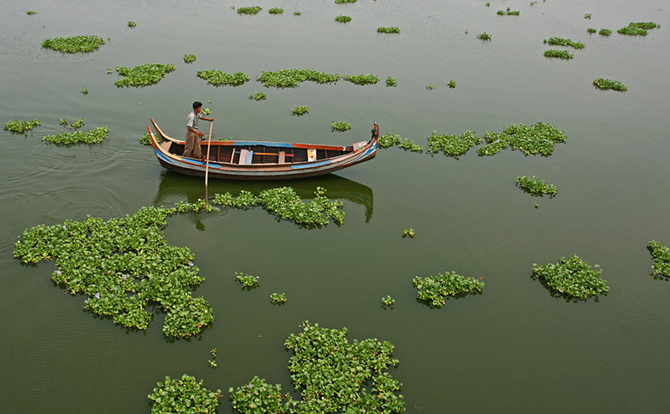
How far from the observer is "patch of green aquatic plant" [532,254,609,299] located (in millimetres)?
11133

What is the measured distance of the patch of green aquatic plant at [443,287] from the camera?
1068cm

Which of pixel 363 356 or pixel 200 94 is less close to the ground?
pixel 200 94

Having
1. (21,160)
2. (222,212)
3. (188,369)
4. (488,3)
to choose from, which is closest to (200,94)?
(21,160)

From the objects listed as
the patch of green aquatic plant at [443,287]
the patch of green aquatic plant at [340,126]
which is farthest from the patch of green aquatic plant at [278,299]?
the patch of green aquatic plant at [340,126]

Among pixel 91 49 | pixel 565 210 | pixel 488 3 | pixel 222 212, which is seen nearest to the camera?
pixel 222 212

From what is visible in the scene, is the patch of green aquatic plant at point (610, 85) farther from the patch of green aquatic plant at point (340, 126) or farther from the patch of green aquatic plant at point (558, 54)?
the patch of green aquatic plant at point (340, 126)

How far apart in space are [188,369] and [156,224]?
15.6 feet

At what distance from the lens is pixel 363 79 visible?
880 inches

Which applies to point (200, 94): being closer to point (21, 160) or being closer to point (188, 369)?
point (21, 160)

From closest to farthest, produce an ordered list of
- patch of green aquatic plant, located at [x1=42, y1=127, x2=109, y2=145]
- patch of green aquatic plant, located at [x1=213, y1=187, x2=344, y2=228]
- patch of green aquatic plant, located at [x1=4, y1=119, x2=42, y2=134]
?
patch of green aquatic plant, located at [x1=213, y1=187, x2=344, y2=228] < patch of green aquatic plant, located at [x1=42, y1=127, x2=109, y2=145] < patch of green aquatic plant, located at [x1=4, y1=119, x2=42, y2=134]

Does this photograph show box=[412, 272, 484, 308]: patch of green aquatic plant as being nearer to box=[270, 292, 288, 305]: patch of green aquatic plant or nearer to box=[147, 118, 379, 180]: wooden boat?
box=[270, 292, 288, 305]: patch of green aquatic plant

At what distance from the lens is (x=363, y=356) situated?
9195 mm

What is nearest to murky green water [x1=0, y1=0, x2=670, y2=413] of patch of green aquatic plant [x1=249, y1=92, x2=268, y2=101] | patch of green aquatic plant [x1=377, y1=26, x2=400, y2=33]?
patch of green aquatic plant [x1=249, y1=92, x2=268, y2=101]

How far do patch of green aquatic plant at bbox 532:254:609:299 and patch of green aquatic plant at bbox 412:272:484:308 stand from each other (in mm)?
1724
